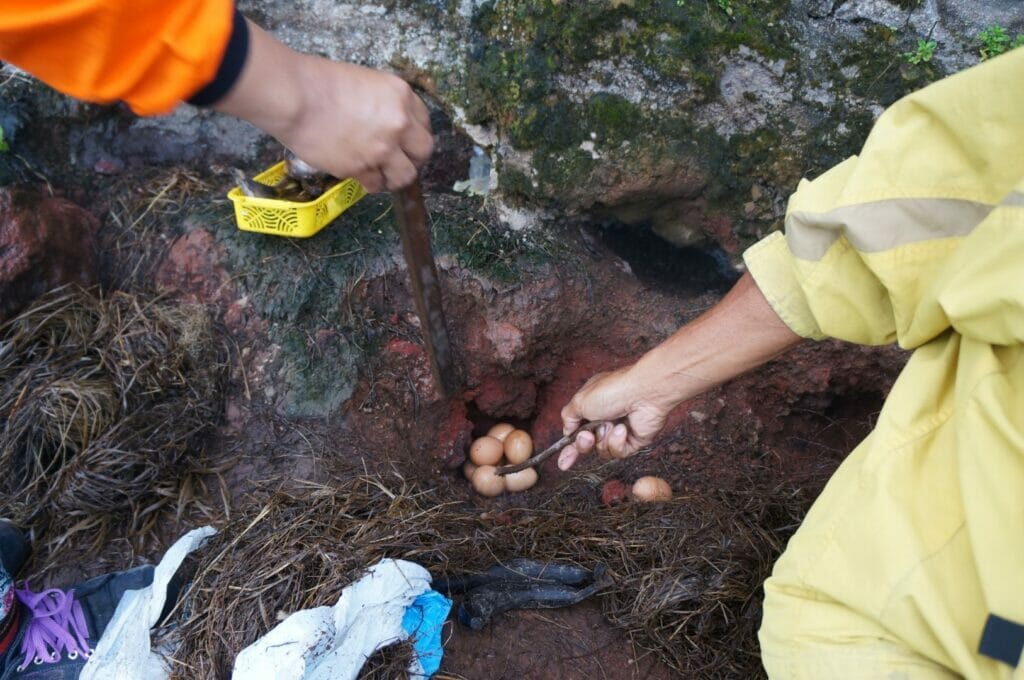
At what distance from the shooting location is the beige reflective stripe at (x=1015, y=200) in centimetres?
111

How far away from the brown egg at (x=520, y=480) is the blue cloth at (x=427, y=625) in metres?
0.75

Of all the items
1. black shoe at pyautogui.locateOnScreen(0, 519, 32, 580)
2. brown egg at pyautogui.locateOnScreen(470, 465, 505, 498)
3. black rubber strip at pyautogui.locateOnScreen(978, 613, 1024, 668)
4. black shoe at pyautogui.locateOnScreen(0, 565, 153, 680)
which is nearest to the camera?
black rubber strip at pyautogui.locateOnScreen(978, 613, 1024, 668)

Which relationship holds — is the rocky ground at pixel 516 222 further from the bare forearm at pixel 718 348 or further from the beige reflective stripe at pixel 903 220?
the beige reflective stripe at pixel 903 220

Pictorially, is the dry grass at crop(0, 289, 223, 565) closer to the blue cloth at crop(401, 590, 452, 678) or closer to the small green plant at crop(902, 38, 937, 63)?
the blue cloth at crop(401, 590, 452, 678)

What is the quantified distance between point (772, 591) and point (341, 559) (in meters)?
1.08

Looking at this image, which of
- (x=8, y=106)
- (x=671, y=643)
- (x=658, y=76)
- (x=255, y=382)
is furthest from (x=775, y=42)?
(x=8, y=106)

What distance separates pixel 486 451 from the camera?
8.87 ft

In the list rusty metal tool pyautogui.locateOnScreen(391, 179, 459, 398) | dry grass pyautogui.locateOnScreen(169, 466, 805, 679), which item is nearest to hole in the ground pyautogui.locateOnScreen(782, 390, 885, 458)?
dry grass pyautogui.locateOnScreen(169, 466, 805, 679)

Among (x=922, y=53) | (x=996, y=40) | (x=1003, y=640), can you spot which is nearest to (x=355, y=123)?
(x=1003, y=640)

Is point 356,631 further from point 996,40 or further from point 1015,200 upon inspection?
point 996,40

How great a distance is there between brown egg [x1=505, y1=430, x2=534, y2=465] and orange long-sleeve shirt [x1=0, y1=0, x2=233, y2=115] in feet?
5.97

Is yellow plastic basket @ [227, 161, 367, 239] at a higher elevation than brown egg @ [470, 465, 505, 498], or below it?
higher

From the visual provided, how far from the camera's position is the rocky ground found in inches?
95.4

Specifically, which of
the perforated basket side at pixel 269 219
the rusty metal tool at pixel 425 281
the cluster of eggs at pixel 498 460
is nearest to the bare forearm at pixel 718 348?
the rusty metal tool at pixel 425 281
